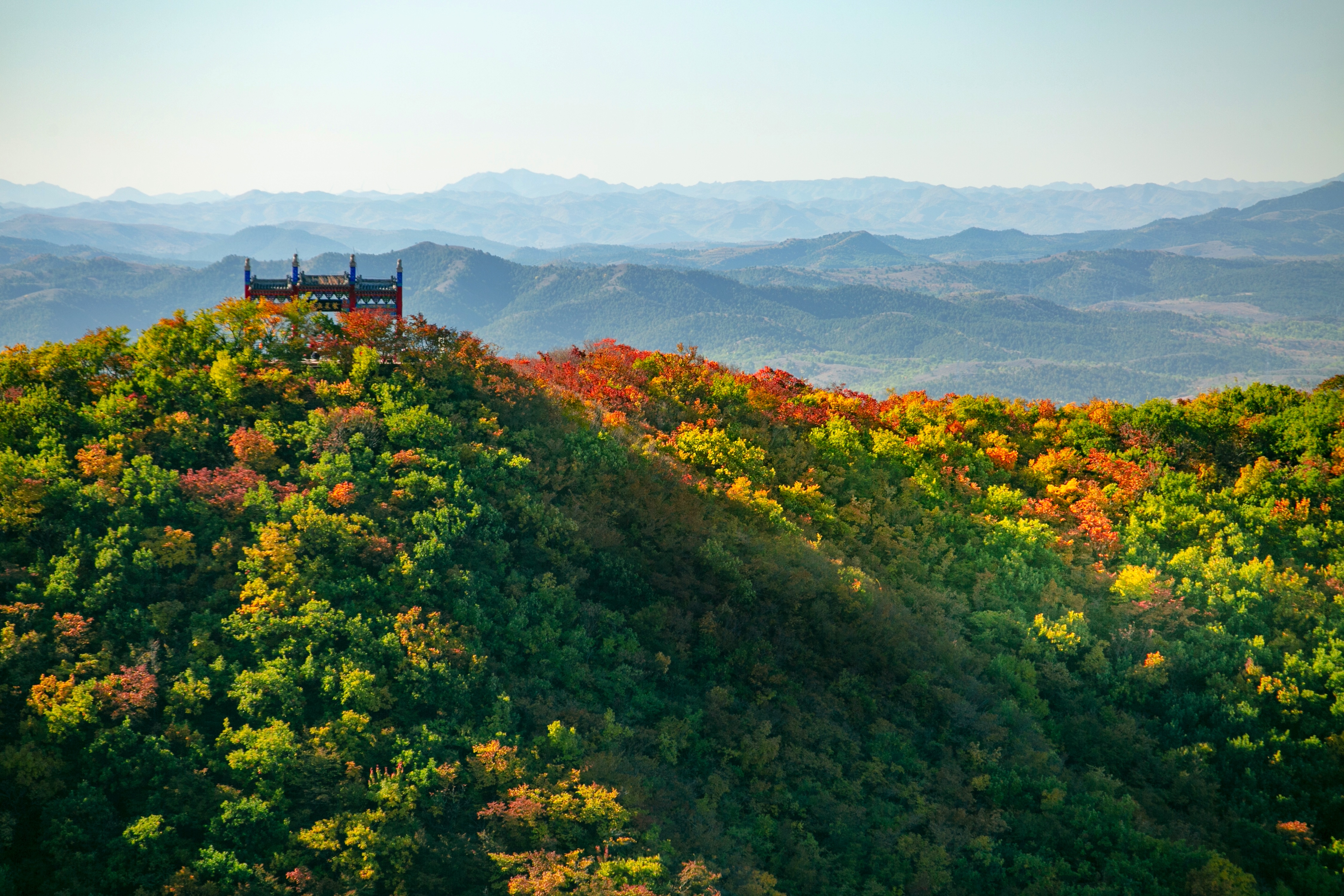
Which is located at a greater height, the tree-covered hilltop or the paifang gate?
the paifang gate

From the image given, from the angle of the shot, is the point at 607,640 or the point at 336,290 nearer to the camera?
the point at 607,640

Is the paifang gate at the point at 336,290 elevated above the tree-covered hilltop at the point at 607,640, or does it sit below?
above

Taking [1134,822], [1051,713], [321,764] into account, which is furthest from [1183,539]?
[321,764]

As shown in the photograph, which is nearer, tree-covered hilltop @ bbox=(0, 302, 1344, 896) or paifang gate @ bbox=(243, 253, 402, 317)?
tree-covered hilltop @ bbox=(0, 302, 1344, 896)

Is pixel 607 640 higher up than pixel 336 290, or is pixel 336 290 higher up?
pixel 336 290

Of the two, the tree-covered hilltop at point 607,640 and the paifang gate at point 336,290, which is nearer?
the tree-covered hilltop at point 607,640
